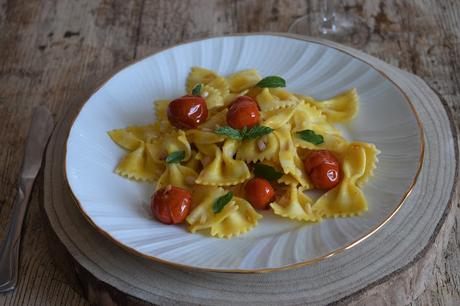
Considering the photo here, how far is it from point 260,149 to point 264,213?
1.08 ft

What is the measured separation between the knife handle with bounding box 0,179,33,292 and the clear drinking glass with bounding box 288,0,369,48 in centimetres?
239

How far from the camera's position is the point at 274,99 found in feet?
11.7

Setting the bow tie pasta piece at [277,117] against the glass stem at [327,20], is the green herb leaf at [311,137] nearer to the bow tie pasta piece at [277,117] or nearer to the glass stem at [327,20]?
the bow tie pasta piece at [277,117]

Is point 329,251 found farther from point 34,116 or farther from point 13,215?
point 34,116

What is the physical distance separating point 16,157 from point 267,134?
5.76 feet

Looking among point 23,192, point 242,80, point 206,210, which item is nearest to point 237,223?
point 206,210

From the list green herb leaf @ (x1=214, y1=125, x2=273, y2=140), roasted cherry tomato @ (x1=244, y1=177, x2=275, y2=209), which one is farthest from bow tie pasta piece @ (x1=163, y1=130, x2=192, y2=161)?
roasted cherry tomato @ (x1=244, y1=177, x2=275, y2=209)

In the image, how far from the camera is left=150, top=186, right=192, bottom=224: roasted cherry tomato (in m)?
3.07

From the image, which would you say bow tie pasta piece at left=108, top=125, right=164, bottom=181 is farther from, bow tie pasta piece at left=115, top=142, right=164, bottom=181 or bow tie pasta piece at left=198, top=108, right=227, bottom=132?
bow tie pasta piece at left=198, top=108, right=227, bottom=132

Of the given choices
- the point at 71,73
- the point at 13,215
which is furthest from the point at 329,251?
the point at 71,73

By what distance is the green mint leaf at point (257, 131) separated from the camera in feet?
10.7

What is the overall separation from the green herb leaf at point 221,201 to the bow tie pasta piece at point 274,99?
1.82 ft

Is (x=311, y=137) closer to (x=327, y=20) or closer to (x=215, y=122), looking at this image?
(x=215, y=122)

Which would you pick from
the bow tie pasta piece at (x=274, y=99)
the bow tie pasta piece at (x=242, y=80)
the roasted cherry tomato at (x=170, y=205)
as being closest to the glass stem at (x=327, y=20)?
the bow tie pasta piece at (x=242, y=80)
